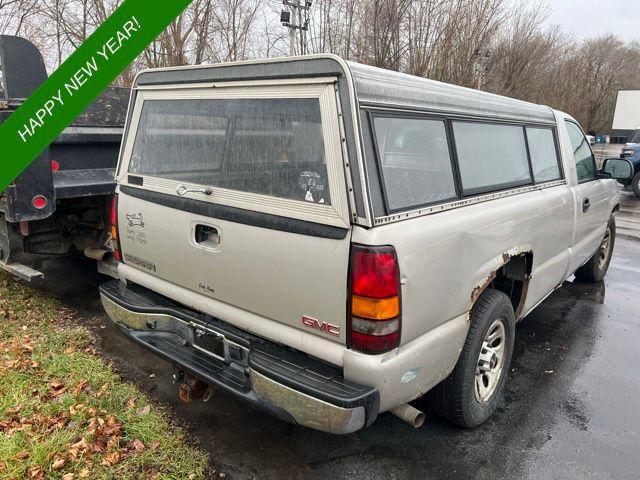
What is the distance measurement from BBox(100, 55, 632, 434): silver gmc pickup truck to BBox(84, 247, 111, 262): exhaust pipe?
5.90ft

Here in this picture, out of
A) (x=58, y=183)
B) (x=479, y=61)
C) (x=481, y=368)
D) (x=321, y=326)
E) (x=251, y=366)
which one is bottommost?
(x=481, y=368)

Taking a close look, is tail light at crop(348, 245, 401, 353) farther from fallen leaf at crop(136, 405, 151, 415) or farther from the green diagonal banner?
the green diagonal banner

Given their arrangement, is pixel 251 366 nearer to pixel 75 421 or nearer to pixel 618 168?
pixel 75 421

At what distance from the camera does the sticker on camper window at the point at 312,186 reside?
2.20 m

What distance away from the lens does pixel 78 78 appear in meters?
4.49

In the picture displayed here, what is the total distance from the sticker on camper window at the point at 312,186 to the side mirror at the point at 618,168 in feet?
14.0

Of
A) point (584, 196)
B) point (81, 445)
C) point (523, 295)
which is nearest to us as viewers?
point (81, 445)

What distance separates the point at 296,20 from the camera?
643 inches

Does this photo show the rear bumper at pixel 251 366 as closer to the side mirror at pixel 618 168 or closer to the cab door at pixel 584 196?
the cab door at pixel 584 196

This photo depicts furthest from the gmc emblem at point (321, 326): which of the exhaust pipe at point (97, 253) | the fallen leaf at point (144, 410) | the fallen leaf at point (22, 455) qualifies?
the exhaust pipe at point (97, 253)

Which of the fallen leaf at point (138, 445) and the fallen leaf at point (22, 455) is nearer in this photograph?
the fallen leaf at point (22, 455)

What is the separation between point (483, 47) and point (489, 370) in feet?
50.2

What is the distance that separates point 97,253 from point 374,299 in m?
3.82

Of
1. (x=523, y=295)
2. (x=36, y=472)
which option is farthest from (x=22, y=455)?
(x=523, y=295)
